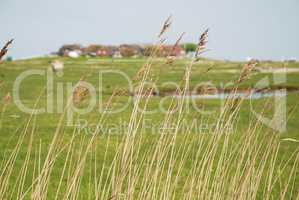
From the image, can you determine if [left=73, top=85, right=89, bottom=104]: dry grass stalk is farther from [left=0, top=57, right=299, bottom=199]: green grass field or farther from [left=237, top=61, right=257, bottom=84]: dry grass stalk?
[left=237, top=61, right=257, bottom=84]: dry grass stalk

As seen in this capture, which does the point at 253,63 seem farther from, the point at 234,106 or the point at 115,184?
the point at 115,184

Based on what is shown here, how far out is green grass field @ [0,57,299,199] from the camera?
3855mm

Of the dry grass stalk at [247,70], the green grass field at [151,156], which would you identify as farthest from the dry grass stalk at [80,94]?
the dry grass stalk at [247,70]

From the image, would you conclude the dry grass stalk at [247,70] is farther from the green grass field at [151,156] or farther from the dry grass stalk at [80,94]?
the dry grass stalk at [80,94]

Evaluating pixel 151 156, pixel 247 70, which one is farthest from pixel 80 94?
pixel 151 156

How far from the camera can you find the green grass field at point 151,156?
12.6ft

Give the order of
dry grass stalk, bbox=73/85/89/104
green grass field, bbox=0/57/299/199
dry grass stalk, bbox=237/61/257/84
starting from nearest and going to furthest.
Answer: dry grass stalk, bbox=73/85/89/104
dry grass stalk, bbox=237/61/257/84
green grass field, bbox=0/57/299/199

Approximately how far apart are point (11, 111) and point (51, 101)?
474 cm

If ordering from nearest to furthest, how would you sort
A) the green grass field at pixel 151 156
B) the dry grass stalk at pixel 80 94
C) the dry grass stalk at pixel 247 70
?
the dry grass stalk at pixel 80 94 < the dry grass stalk at pixel 247 70 < the green grass field at pixel 151 156

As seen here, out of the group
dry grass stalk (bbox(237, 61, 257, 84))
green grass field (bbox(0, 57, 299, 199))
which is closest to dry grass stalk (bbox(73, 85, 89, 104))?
green grass field (bbox(0, 57, 299, 199))

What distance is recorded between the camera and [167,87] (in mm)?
34031

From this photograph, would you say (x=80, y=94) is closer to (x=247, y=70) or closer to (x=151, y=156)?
(x=247, y=70)

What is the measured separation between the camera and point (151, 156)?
4367 millimetres

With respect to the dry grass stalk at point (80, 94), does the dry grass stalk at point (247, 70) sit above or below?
above
